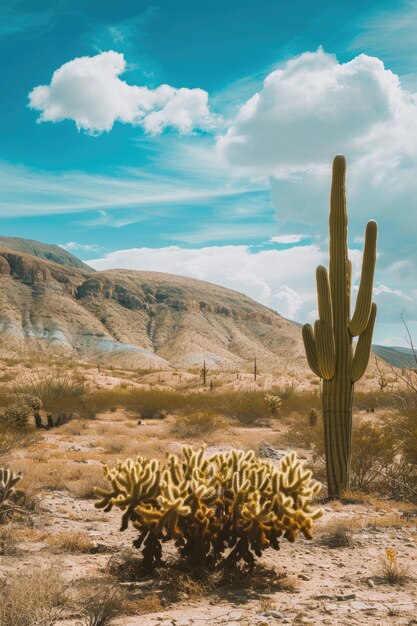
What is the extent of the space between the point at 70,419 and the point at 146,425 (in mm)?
3129

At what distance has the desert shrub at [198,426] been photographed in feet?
62.7

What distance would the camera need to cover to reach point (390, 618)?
175 inches

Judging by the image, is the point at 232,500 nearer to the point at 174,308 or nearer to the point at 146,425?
the point at 146,425

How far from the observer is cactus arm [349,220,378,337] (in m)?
10.0

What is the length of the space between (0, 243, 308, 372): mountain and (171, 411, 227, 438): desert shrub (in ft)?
189

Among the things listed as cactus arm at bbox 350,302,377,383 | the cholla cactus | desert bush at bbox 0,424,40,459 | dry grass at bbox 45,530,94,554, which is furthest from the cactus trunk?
the cholla cactus

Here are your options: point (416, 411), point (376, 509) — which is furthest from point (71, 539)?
point (416, 411)

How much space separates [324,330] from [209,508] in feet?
16.6

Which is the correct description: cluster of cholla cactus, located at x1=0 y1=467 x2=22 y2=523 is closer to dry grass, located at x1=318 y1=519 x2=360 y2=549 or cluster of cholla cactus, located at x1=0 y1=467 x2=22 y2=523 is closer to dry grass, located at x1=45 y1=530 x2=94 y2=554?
dry grass, located at x1=45 y1=530 x2=94 y2=554

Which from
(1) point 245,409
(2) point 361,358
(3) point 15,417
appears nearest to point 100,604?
(2) point 361,358

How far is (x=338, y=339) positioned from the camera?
991 cm

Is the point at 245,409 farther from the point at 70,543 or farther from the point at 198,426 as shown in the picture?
the point at 70,543

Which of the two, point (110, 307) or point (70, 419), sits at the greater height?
point (110, 307)

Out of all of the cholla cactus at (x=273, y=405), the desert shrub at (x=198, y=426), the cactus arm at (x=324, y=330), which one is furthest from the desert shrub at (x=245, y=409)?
the cactus arm at (x=324, y=330)
